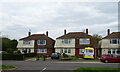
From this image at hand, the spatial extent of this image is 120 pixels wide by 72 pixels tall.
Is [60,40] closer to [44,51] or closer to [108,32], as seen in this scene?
[44,51]

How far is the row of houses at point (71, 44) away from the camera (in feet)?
160

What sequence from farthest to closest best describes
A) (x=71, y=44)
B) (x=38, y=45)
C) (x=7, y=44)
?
(x=7, y=44) < (x=38, y=45) < (x=71, y=44)

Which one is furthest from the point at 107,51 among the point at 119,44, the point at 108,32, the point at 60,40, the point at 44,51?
the point at 44,51

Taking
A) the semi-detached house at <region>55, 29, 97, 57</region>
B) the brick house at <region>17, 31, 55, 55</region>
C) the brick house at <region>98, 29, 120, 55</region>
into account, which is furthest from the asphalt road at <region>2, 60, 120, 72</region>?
the brick house at <region>17, 31, 55, 55</region>

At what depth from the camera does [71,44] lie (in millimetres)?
50219

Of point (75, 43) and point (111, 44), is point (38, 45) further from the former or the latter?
point (111, 44)

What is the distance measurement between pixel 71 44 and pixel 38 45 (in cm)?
969

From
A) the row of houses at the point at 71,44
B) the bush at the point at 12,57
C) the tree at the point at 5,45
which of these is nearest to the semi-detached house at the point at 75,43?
the row of houses at the point at 71,44

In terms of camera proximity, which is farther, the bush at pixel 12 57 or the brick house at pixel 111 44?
the brick house at pixel 111 44

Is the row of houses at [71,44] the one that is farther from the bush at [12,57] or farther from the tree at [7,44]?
the tree at [7,44]

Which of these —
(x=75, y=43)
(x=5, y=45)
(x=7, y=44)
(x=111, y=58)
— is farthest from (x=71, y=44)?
(x=5, y=45)

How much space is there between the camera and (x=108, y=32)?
182 ft

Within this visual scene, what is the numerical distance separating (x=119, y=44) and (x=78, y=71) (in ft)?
110

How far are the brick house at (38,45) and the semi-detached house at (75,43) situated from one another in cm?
297
